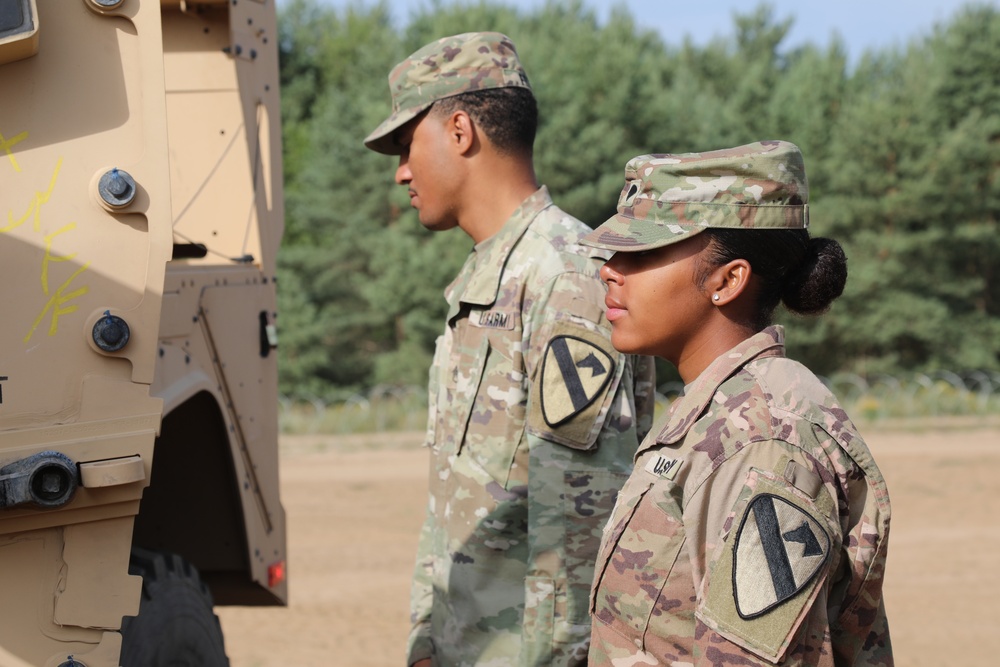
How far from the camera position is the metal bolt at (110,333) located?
206cm

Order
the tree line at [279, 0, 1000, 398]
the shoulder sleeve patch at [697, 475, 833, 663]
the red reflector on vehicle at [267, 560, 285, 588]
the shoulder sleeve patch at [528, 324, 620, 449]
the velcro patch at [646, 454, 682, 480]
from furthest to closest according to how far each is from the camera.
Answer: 1. the tree line at [279, 0, 1000, 398]
2. the red reflector on vehicle at [267, 560, 285, 588]
3. the shoulder sleeve patch at [528, 324, 620, 449]
4. the velcro patch at [646, 454, 682, 480]
5. the shoulder sleeve patch at [697, 475, 833, 663]

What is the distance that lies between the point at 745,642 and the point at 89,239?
126 centimetres

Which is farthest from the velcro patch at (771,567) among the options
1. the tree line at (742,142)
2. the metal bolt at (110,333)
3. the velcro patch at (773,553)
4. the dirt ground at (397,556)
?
the tree line at (742,142)

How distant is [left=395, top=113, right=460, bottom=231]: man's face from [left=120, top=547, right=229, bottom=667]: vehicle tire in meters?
1.08

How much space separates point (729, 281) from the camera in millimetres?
1887

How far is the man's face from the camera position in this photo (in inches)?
117

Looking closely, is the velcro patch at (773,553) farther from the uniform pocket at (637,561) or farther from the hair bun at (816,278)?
the hair bun at (816,278)

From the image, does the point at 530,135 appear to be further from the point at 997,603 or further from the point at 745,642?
the point at 997,603

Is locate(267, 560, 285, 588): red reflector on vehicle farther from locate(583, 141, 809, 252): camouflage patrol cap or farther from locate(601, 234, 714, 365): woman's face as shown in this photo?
locate(583, 141, 809, 252): camouflage patrol cap

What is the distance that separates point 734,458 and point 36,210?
1225mm

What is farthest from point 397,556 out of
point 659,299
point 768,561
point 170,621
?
point 768,561

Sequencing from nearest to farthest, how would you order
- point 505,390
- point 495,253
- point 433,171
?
point 505,390 < point 495,253 < point 433,171

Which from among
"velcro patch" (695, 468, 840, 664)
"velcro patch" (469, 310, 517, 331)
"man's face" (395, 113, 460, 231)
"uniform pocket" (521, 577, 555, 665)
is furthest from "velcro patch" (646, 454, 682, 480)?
"man's face" (395, 113, 460, 231)

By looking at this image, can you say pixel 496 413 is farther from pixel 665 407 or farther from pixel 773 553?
pixel 665 407
